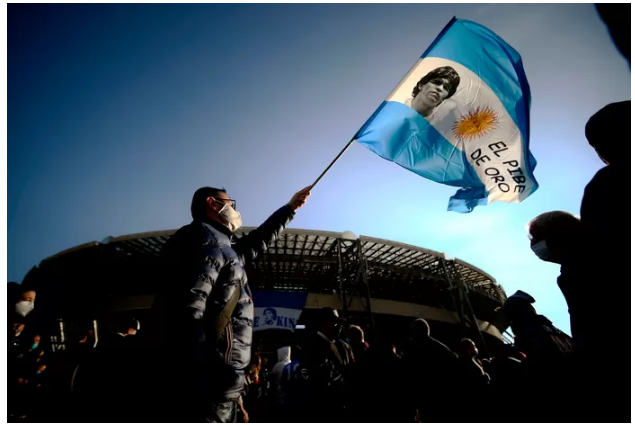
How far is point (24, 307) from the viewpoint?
133 inches

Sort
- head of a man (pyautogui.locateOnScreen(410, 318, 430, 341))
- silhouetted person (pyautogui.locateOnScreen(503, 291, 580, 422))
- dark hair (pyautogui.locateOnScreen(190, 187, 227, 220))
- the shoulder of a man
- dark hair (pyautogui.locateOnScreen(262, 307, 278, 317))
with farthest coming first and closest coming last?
dark hair (pyautogui.locateOnScreen(262, 307, 278, 317)), head of a man (pyautogui.locateOnScreen(410, 318, 430, 341)), dark hair (pyautogui.locateOnScreen(190, 187, 227, 220)), silhouetted person (pyautogui.locateOnScreen(503, 291, 580, 422)), the shoulder of a man

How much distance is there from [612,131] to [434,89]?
7.99 ft

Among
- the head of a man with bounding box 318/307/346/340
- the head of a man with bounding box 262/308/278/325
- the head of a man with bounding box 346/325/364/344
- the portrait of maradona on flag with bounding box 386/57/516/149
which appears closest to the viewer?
the head of a man with bounding box 318/307/346/340

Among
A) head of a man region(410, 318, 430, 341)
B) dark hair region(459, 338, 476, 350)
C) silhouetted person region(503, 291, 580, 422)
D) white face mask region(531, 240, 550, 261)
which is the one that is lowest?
dark hair region(459, 338, 476, 350)

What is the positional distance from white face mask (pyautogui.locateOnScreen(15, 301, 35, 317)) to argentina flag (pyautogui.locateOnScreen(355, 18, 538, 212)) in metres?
4.72

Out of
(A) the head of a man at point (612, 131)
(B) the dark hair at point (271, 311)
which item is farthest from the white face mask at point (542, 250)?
(B) the dark hair at point (271, 311)

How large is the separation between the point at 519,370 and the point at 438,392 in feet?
3.69

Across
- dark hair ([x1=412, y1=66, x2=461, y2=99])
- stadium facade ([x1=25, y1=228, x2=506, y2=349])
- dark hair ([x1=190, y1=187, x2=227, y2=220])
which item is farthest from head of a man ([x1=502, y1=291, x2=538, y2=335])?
stadium facade ([x1=25, y1=228, x2=506, y2=349])

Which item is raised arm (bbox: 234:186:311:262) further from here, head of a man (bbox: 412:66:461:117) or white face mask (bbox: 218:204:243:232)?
head of a man (bbox: 412:66:461:117)

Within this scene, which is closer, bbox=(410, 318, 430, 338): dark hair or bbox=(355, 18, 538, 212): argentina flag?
bbox=(410, 318, 430, 338): dark hair

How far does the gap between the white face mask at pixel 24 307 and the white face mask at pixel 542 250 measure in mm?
5186

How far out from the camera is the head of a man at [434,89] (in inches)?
132

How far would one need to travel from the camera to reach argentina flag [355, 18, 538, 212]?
323 centimetres

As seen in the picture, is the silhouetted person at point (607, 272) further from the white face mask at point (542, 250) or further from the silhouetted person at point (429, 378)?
the silhouetted person at point (429, 378)
